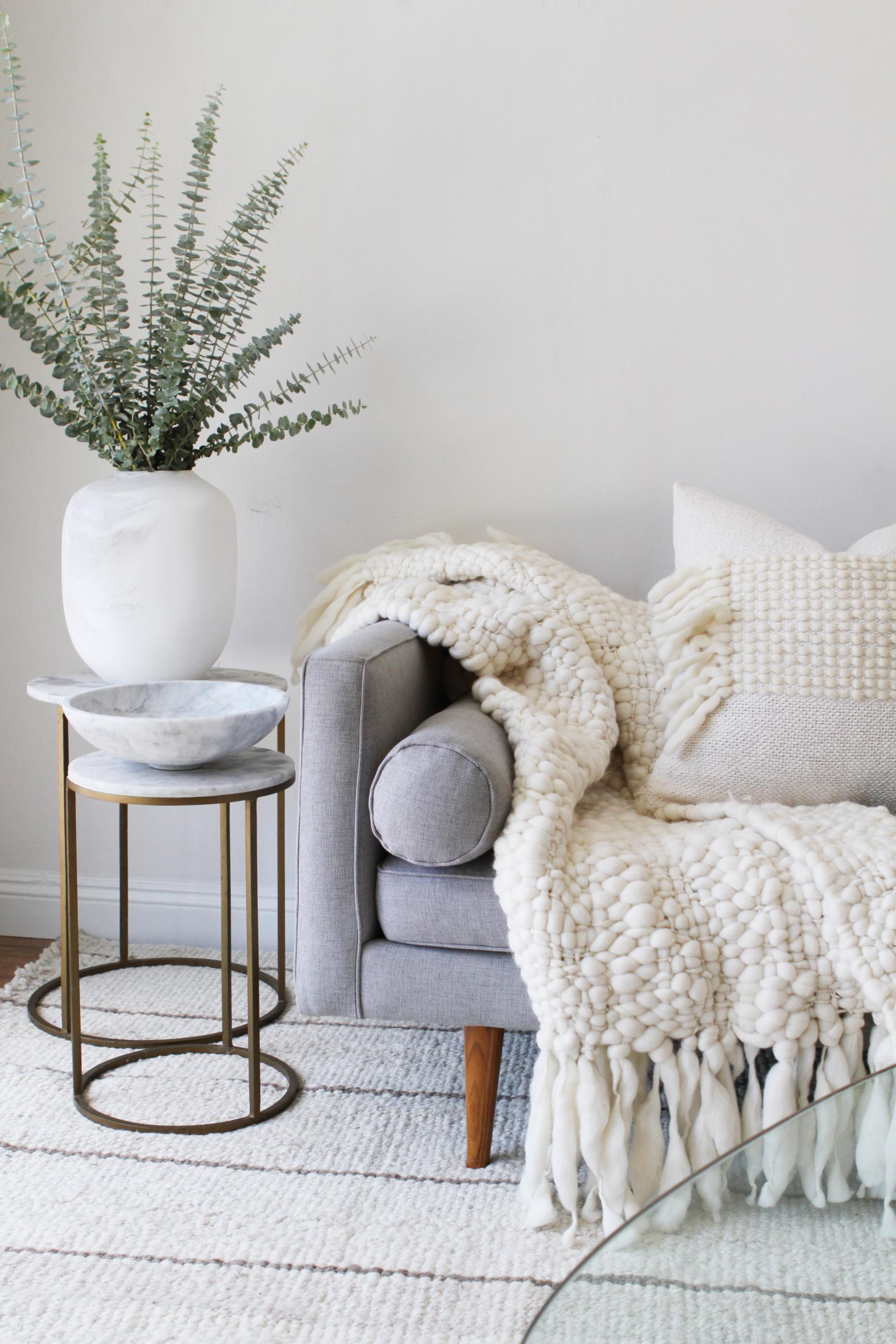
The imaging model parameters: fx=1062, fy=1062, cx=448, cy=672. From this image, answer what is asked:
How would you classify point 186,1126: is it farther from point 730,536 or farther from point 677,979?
point 730,536

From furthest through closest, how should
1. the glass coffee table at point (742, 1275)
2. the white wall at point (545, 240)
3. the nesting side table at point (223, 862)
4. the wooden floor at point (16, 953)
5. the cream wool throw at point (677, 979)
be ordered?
the wooden floor at point (16, 953) < the white wall at point (545, 240) < the nesting side table at point (223, 862) < the cream wool throw at point (677, 979) < the glass coffee table at point (742, 1275)

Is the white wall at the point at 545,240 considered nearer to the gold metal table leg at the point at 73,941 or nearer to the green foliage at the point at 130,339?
the green foliage at the point at 130,339

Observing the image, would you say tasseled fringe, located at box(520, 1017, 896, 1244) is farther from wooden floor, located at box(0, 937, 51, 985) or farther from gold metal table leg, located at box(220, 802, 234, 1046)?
wooden floor, located at box(0, 937, 51, 985)

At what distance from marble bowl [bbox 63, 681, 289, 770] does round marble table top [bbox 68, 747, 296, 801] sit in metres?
0.02

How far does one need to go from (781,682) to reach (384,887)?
0.63 m

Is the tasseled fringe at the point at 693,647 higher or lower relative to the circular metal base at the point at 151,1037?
higher

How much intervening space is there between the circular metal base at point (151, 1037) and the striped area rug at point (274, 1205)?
0.02m

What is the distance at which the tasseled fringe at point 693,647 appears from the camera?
1.52 meters

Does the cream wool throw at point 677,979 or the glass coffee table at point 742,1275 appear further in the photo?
the cream wool throw at point 677,979

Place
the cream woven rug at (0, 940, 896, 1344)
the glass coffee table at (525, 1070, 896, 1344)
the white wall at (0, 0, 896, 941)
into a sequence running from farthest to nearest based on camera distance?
the white wall at (0, 0, 896, 941), the cream woven rug at (0, 940, 896, 1344), the glass coffee table at (525, 1070, 896, 1344)

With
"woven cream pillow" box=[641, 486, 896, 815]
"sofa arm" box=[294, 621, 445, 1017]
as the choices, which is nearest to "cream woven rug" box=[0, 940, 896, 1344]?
"sofa arm" box=[294, 621, 445, 1017]

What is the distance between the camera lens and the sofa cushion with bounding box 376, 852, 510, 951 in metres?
1.29

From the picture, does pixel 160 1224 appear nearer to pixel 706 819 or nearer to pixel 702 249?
pixel 706 819

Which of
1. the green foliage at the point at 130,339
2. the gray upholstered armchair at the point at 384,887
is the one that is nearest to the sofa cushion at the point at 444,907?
the gray upholstered armchair at the point at 384,887
